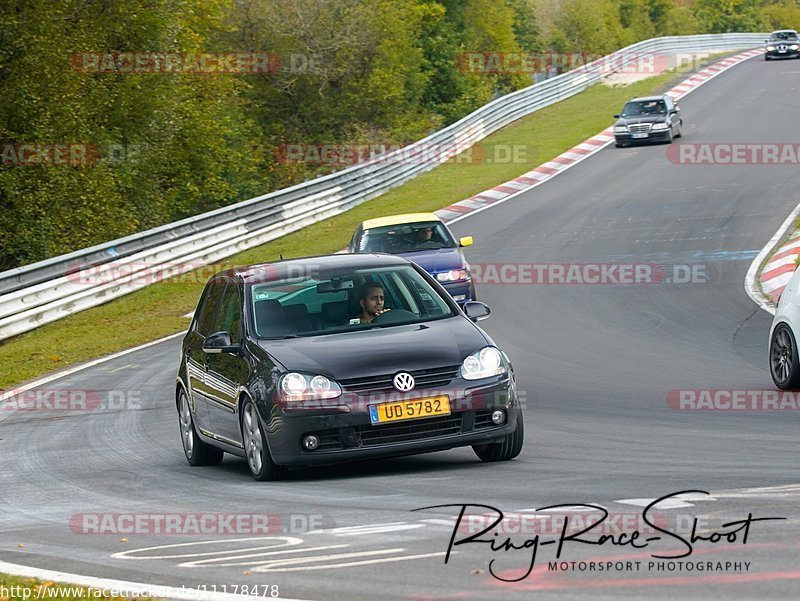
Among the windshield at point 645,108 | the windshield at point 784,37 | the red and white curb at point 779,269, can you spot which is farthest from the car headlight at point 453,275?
the windshield at point 784,37

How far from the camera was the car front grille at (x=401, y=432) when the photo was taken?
28.6ft

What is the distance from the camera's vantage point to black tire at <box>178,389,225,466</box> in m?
10.6

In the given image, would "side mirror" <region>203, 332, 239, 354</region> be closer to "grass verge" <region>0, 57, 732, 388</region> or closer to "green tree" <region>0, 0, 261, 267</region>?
"grass verge" <region>0, 57, 732, 388</region>

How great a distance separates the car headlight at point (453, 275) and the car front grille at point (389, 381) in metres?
10.1

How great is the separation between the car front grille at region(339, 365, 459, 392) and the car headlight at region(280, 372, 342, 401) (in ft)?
0.26

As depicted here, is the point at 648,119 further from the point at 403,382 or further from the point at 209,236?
the point at 403,382
